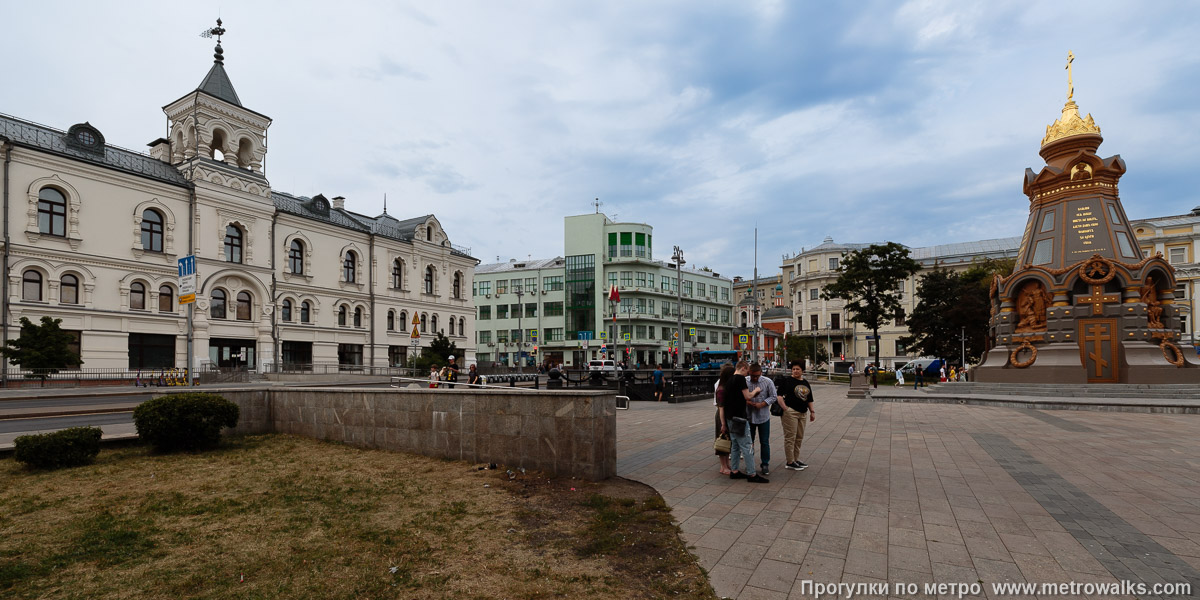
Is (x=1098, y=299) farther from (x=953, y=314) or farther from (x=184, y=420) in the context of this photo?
(x=184, y=420)

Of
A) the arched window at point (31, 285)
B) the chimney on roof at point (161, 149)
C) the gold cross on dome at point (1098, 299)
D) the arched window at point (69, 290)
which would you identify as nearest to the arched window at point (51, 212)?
the arched window at point (31, 285)

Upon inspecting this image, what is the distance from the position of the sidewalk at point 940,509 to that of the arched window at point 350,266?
41.3 m

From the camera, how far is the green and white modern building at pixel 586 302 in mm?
76688

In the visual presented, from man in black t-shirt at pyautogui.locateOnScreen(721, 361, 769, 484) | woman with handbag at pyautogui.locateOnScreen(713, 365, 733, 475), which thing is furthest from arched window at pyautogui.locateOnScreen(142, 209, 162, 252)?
man in black t-shirt at pyautogui.locateOnScreen(721, 361, 769, 484)

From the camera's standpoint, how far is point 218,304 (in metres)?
38.9

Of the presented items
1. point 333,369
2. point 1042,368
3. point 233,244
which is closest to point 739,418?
point 1042,368

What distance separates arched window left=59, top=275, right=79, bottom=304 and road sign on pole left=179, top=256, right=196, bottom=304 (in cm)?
2219

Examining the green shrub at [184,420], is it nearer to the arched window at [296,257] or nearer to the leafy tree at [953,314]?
the arched window at [296,257]

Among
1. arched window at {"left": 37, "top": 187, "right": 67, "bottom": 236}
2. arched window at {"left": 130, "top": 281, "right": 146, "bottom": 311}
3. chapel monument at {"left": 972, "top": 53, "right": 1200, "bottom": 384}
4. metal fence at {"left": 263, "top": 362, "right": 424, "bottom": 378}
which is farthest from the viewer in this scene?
metal fence at {"left": 263, "top": 362, "right": 424, "bottom": 378}

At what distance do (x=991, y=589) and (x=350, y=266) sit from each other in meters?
50.5

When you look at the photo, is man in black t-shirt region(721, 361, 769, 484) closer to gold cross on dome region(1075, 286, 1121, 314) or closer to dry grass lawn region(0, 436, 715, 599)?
dry grass lawn region(0, 436, 715, 599)

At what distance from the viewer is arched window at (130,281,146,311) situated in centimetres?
3453

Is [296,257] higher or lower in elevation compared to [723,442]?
higher

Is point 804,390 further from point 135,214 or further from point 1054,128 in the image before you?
point 135,214
